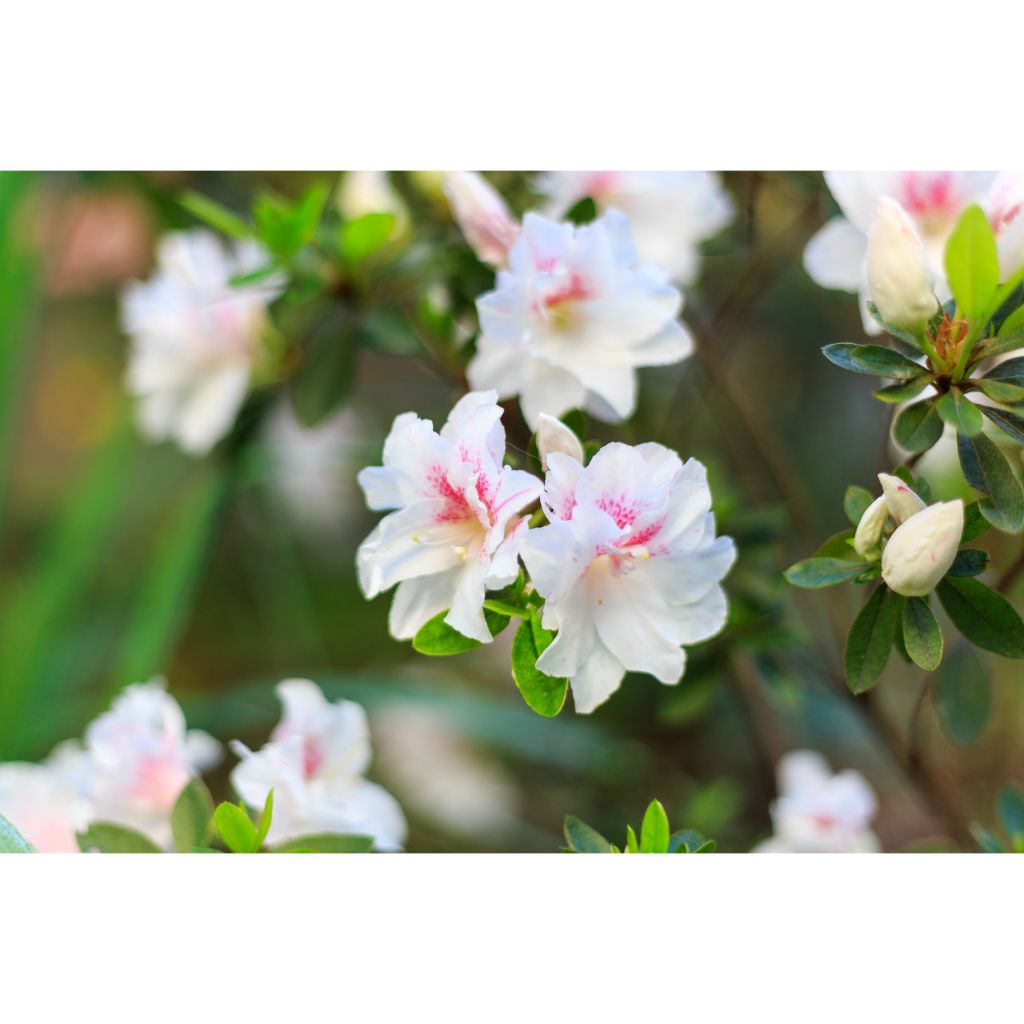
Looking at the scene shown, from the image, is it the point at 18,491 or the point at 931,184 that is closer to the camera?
the point at 931,184

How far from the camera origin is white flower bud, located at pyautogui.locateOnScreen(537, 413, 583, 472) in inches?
22.5

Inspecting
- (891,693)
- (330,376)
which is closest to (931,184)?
(330,376)

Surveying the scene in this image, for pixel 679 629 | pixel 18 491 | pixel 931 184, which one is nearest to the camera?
pixel 679 629

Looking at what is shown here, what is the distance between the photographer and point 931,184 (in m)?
0.69

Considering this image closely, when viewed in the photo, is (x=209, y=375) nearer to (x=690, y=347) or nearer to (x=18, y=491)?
(x=690, y=347)

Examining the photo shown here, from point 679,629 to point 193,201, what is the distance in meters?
0.50

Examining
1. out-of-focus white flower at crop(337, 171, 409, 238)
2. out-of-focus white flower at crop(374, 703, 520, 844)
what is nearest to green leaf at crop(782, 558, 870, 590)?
→ out-of-focus white flower at crop(337, 171, 409, 238)

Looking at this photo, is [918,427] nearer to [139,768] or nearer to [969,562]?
[969,562]

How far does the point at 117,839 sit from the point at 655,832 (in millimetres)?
325

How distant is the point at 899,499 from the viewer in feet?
1.88

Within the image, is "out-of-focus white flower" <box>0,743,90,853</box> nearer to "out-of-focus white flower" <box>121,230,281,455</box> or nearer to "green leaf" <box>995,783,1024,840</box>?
"out-of-focus white flower" <box>121,230,281,455</box>

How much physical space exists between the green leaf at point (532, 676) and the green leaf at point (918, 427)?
0.21 meters

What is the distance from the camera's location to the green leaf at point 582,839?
2.07 ft

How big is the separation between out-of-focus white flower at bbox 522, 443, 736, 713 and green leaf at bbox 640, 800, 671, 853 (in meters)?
0.11
